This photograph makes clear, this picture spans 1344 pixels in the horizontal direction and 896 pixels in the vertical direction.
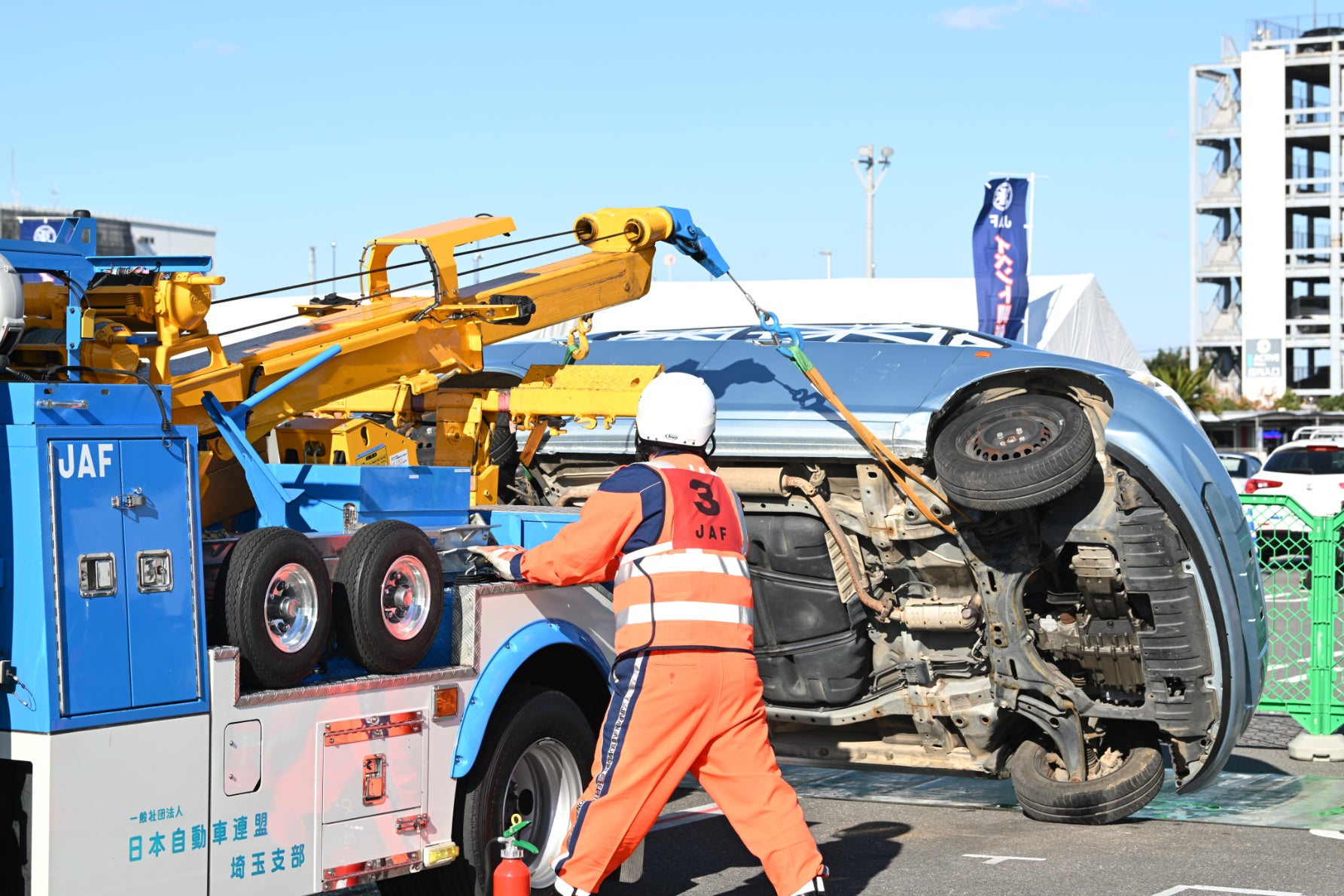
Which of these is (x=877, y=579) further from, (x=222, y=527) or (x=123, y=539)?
(x=123, y=539)

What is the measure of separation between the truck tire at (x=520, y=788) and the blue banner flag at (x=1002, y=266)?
13.3 m

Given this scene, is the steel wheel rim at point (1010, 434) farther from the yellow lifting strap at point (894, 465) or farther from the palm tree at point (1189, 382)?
the palm tree at point (1189, 382)

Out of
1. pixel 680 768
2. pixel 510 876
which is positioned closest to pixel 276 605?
pixel 510 876

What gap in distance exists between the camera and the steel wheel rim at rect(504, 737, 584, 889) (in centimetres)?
614

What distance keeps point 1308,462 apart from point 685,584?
711 inches

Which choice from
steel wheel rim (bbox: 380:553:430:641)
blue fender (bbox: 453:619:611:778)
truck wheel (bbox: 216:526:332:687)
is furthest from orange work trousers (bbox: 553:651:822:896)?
truck wheel (bbox: 216:526:332:687)

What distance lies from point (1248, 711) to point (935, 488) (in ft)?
5.91

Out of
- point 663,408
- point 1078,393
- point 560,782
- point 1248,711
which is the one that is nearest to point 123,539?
point 663,408

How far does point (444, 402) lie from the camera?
763 centimetres

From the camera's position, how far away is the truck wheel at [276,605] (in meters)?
4.86

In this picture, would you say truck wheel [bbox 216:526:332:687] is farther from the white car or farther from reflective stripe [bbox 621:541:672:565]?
the white car

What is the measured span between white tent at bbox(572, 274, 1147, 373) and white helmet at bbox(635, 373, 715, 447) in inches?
543

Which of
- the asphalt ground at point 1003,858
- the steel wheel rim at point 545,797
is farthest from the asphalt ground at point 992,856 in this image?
the steel wheel rim at point 545,797

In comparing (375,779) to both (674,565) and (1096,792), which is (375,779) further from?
(1096,792)
